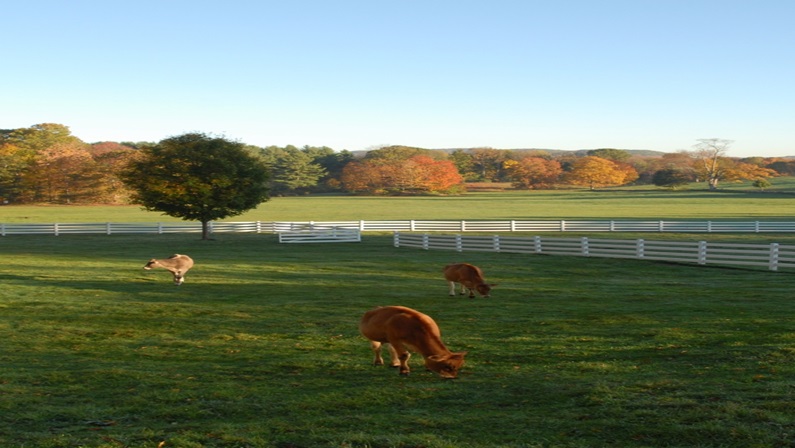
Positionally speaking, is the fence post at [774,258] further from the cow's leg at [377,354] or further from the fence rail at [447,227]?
the fence rail at [447,227]

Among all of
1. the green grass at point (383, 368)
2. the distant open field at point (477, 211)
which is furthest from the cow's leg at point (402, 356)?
the distant open field at point (477, 211)

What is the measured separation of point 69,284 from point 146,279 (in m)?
2.29

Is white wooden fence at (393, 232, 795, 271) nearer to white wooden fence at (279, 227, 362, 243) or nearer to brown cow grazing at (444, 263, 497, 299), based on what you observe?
white wooden fence at (279, 227, 362, 243)

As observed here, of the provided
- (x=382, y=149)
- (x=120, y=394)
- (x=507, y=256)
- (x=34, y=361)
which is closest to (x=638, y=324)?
(x=120, y=394)

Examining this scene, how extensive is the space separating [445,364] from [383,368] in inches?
61.4

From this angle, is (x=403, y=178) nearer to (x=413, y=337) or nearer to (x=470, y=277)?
(x=470, y=277)

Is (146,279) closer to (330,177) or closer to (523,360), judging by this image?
(523,360)

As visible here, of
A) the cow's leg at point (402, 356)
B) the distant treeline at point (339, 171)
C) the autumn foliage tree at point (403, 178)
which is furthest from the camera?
the autumn foliage tree at point (403, 178)

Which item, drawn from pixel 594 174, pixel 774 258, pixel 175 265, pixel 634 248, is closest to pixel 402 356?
pixel 175 265

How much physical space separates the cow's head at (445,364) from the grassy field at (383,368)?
0.65 ft

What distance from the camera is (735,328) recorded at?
1325 cm

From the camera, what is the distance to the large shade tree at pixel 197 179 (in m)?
44.8

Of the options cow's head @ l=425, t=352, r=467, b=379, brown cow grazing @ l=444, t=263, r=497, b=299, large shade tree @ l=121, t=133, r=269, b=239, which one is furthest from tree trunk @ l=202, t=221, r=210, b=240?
cow's head @ l=425, t=352, r=467, b=379

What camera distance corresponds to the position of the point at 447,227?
53.7m
